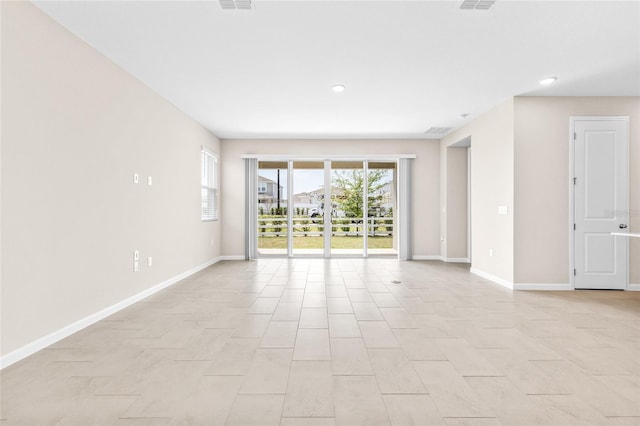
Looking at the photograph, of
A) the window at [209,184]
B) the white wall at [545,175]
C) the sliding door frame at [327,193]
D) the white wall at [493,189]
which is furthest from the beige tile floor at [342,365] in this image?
the sliding door frame at [327,193]

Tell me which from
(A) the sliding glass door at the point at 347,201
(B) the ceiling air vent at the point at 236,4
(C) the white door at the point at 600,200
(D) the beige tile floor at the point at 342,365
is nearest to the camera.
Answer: (D) the beige tile floor at the point at 342,365

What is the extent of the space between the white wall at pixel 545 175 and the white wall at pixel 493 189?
129 mm

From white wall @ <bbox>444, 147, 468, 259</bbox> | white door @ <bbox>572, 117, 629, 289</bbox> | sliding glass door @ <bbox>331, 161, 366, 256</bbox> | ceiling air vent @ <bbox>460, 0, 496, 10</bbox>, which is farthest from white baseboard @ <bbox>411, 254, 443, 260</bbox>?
ceiling air vent @ <bbox>460, 0, 496, 10</bbox>

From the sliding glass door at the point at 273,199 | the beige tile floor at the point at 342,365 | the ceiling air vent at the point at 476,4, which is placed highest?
the ceiling air vent at the point at 476,4

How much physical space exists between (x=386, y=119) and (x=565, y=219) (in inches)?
125

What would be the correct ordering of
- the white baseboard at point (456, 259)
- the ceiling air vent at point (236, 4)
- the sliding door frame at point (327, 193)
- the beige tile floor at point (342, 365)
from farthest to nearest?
the sliding door frame at point (327, 193)
the white baseboard at point (456, 259)
the ceiling air vent at point (236, 4)
the beige tile floor at point (342, 365)

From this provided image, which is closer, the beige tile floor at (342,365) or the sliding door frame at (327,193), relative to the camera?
the beige tile floor at (342,365)

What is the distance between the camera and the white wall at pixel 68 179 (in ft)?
8.46

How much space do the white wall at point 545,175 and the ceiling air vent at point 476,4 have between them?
2.71 metres

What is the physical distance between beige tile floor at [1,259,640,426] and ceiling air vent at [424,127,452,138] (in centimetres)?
371

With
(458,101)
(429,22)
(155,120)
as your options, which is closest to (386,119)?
(458,101)

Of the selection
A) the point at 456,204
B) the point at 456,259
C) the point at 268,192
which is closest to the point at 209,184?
the point at 268,192

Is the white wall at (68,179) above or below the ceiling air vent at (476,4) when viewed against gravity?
below

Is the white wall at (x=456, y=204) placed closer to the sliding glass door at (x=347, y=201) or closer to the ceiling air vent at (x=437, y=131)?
the ceiling air vent at (x=437, y=131)
